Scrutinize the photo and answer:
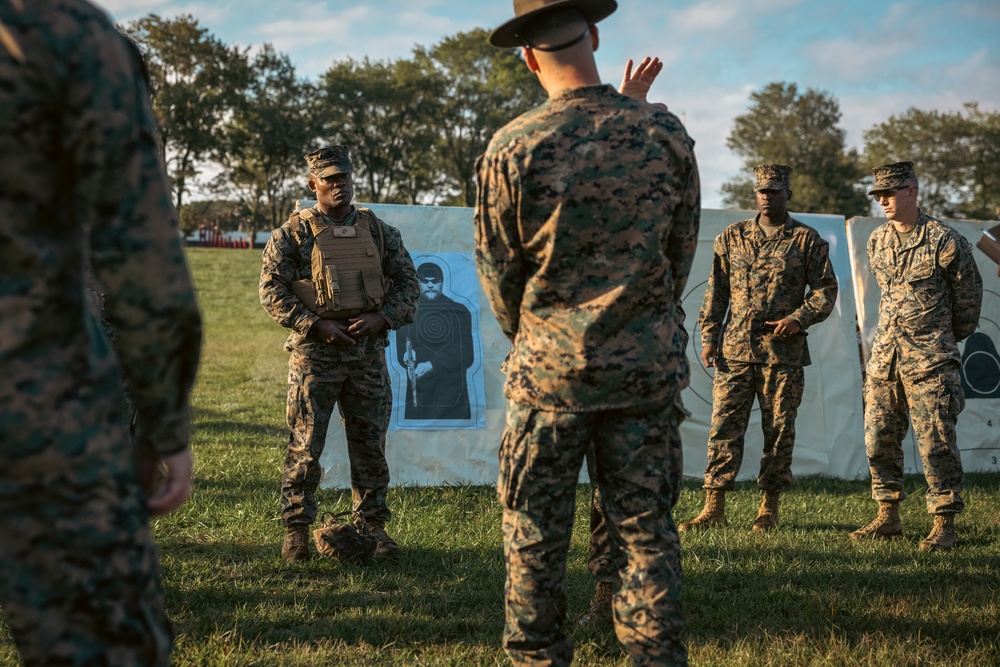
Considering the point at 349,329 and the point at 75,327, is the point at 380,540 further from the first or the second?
the point at 75,327

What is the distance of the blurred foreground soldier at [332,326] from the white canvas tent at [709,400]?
2.30 metres

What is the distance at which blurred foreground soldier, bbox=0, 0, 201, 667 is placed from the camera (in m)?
1.67

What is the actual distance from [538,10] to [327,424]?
11.0 feet

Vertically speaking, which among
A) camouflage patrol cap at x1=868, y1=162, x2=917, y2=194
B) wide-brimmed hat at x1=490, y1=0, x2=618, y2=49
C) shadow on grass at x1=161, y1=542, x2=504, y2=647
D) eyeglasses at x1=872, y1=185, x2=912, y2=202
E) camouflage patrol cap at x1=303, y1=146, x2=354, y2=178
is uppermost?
wide-brimmed hat at x1=490, y1=0, x2=618, y2=49

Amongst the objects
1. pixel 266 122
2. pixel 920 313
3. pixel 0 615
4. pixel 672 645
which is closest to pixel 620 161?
pixel 672 645

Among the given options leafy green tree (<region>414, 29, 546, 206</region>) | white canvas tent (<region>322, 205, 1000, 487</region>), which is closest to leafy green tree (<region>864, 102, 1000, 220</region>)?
leafy green tree (<region>414, 29, 546, 206</region>)

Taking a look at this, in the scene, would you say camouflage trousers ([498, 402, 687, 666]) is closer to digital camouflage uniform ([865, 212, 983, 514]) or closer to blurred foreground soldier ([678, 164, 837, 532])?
blurred foreground soldier ([678, 164, 837, 532])

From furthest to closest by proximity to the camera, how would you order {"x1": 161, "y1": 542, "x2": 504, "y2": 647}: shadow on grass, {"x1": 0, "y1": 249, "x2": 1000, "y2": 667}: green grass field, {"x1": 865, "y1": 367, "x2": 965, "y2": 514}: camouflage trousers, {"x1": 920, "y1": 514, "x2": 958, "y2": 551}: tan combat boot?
{"x1": 865, "y1": 367, "x2": 965, "y2": 514}: camouflage trousers
{"x1": 920, "y1": 514, "x2": 958, "y2": 551}: tan combat boot
{"x1": 161, "y1": 542, "x2": 504, "y2": 647}: shadow on grass
{"x1": 0, "y1": 249, "x2": 1000, "y2": 667}: green grass field

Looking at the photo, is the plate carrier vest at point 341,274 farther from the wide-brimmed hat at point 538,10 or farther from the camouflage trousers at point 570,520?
the camouflage trousers at point 570,520

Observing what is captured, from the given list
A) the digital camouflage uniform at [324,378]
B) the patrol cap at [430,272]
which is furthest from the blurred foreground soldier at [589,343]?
the patrol cap at [430,272]

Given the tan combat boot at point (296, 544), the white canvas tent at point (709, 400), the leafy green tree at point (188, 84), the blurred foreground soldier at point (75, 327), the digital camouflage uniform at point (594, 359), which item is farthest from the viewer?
the leafy green tree at point (188, 84)

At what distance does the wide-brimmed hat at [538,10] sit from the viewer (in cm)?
293

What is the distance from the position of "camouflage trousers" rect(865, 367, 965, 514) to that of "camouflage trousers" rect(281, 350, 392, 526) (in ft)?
11.7

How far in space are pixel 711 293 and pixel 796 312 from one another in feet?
2.24
